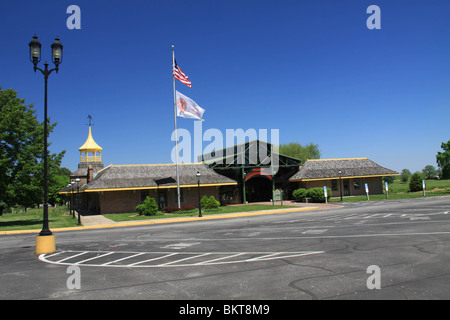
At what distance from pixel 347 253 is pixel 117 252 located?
24.6ft

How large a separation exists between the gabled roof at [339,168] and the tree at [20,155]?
97.5 ft

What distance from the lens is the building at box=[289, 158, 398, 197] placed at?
4438 centimetres

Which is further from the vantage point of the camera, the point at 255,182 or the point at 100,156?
the point at 100,156

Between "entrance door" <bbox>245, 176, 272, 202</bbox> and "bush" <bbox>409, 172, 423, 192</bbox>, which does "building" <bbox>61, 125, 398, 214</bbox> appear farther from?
"bush" <bbox>409, 172, 423, 192</bbox>

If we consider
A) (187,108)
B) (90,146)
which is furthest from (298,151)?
(187,108)

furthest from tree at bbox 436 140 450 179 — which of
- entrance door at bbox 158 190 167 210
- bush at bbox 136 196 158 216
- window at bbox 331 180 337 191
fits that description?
bush at bbox 136 196 158 216

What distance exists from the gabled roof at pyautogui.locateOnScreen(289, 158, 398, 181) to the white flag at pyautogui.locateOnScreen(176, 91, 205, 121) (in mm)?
18121

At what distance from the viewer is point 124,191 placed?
36.2 metres

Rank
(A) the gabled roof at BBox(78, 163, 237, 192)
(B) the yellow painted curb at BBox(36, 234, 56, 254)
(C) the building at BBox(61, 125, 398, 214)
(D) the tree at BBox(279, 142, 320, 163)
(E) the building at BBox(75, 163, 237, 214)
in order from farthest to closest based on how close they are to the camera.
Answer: (D) the tree at BBox(279, 142, 320, 163)
(C) the building at BBox(61, 125, 398, 214)
(E) the building at BBox(75, 163, 237, 214)
(A) the gabled roof at BBox(78, 163, 237, 192)
(B) the yellow painted curb at BBox(36, 234, 56, 254)

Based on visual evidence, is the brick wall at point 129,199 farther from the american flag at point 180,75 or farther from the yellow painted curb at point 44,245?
the yellow painted curb at point 44,245

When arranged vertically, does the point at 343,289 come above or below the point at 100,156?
below
